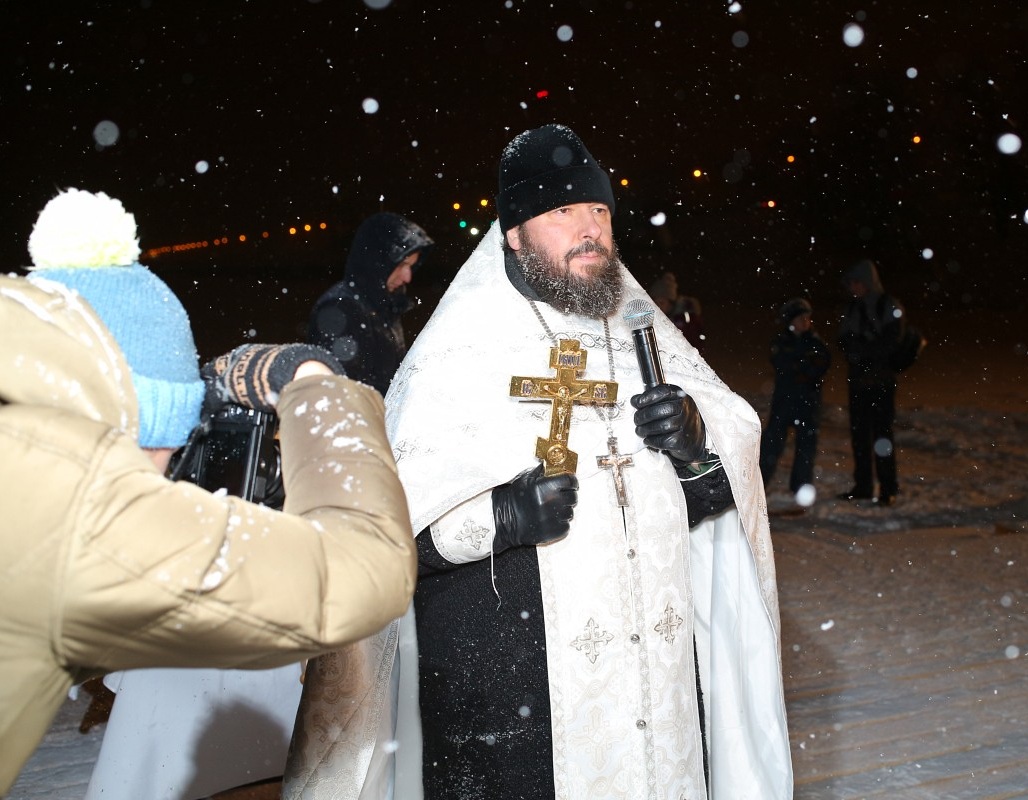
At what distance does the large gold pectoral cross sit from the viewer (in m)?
2.48

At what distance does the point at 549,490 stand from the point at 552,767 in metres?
0.73

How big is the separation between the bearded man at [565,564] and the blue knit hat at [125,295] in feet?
3.69

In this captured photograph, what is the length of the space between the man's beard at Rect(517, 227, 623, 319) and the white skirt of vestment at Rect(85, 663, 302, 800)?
154 centimetres

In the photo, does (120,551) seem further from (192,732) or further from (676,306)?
(676,306)

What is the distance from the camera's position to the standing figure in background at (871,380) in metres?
8.78

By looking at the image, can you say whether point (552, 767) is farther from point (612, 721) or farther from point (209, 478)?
point (209, 478)

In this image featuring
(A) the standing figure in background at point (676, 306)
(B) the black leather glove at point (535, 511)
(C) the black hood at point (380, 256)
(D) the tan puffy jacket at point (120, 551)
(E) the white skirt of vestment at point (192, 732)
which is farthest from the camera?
(A) the standing figure in background at point (676, 306)

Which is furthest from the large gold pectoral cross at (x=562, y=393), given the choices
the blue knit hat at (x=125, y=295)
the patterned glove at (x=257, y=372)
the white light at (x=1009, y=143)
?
the white light at (x=1009, y=143)

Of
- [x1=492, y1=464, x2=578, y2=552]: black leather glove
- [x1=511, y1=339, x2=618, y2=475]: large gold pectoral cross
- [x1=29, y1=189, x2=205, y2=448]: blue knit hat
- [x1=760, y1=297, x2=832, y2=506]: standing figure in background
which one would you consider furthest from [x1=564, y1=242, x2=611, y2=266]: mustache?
[x1=760, y1=297, x2=832, y2=506]: standing figure in background

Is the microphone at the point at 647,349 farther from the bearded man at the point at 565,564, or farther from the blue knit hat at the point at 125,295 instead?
the blue knit hat at the point at 125,295

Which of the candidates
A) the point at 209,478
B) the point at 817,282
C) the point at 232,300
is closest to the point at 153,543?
the point at 209,478

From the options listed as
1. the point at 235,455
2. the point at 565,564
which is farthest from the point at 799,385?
the point at 235,455

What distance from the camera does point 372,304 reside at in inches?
242

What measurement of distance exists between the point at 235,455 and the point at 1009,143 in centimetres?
3907
